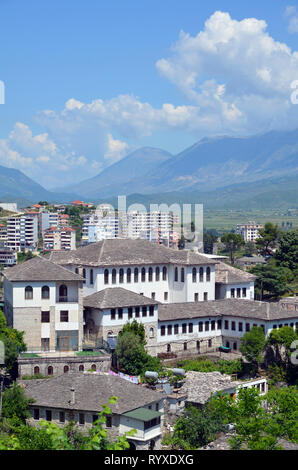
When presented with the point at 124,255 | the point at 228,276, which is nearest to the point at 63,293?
the point at 124,255

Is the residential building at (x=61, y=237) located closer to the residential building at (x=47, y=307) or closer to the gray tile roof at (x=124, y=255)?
the gray tile roof at (x=124, y=255)

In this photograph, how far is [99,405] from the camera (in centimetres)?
3350

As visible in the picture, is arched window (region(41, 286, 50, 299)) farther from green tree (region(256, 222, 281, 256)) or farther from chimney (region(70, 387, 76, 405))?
green tree (region(256, 222, 281, 256))

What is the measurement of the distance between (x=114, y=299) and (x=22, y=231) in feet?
367

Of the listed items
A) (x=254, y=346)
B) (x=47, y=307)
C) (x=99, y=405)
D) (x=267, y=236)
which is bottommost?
(x=99, y=405)

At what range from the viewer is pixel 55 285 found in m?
43.2

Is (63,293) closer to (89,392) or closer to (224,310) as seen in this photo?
(89,392)

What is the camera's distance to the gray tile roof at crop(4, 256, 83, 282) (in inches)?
1688

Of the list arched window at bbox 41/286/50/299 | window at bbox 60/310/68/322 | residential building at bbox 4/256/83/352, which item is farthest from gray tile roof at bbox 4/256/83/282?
window at bbox 60/310/68/322

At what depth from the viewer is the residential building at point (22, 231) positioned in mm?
152337

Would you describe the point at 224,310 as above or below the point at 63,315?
below

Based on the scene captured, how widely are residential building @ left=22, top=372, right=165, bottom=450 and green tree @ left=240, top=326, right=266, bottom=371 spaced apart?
11242 millimetres

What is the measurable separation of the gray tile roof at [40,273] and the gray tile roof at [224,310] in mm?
7868
